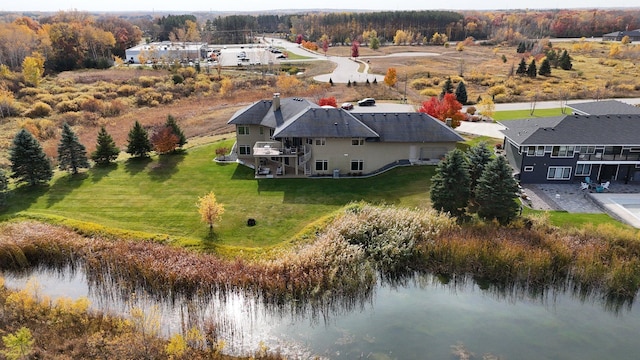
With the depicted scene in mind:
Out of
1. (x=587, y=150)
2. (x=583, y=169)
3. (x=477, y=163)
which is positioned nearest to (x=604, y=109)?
(x=587, y=150)

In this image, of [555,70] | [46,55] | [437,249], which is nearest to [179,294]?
[437,249]

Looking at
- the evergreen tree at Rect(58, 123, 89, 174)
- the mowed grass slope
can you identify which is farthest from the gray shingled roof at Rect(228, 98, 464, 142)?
the evergreen tree at Rect(58, 123, 89, 174)

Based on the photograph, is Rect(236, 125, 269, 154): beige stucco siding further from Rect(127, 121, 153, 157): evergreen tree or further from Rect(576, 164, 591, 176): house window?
Rect(576, 164, 591, 176): house window

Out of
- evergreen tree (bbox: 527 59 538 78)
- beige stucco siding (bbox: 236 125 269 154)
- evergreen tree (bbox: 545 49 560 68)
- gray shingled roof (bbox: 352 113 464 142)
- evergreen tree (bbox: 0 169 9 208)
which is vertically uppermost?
evergreen tree (bbox: 545 49 560 68)

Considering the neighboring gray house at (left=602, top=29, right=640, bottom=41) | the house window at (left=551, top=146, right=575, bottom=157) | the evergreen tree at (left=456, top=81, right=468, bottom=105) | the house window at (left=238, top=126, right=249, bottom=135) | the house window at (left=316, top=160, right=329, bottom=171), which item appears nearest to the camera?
the house window at (left=551, top=146, right=575, bottom=157)

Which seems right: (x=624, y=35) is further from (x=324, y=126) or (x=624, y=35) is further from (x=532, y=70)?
→ (x=324, y=126)

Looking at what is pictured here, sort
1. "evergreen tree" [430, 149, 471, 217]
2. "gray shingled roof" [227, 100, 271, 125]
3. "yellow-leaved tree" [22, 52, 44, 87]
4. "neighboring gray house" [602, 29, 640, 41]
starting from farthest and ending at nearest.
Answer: "neighboring gray house" [602, 29, 640, 41]
"yellow-leaved tree" [22, 52, 44, 87]
"gray shingled roof" [227, 100, 271, 125]
"evergreen tree" [430, 149, 471, 217]

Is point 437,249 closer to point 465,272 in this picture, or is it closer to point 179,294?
point 465,272
